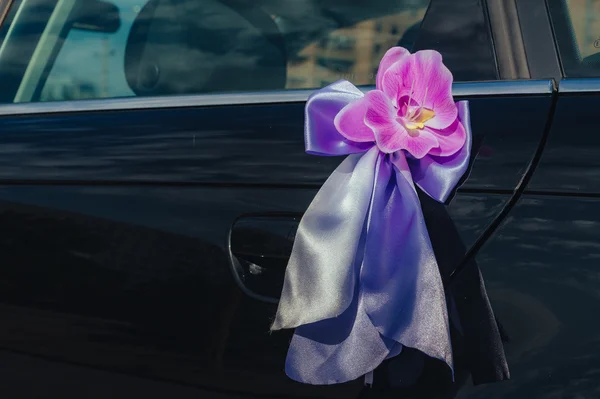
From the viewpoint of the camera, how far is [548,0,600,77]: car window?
145 cm

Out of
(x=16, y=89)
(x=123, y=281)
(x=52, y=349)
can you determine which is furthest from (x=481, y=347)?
(x=16, y=89)

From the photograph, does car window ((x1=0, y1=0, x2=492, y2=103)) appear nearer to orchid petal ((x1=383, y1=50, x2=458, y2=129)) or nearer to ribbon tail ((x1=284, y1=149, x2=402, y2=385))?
orchid petal ((x1=383, y1=50, x2=458, y2=129))

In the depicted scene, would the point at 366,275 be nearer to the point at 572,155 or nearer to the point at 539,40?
the point at 572,155

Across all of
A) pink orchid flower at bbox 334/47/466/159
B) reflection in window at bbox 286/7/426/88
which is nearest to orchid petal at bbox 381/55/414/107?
pink orchid flower at bbox 334/47/466/159

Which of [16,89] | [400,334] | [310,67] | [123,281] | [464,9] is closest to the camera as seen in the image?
[400,334]

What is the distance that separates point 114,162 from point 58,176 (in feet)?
0.38

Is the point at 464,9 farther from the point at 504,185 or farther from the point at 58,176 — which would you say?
the point at 58,176

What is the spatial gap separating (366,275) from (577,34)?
0.62 metres

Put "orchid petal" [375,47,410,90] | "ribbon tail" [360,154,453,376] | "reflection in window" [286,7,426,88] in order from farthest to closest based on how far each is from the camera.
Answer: "reflection in window" [286,7,426,88] < "orchid petal" [375,47,410,90] < "ribbon tail" [360,154,453,376]

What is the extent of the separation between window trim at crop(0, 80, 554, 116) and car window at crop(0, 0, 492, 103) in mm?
65

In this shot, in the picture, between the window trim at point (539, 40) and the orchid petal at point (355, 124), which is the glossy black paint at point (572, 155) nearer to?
the window trim at point (539, 40)

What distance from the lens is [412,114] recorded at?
1.33 meters

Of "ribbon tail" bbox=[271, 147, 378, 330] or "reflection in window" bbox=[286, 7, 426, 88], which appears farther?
"reflection in window" bbox=[286, 7, 426, 88]

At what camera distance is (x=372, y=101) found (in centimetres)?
132
